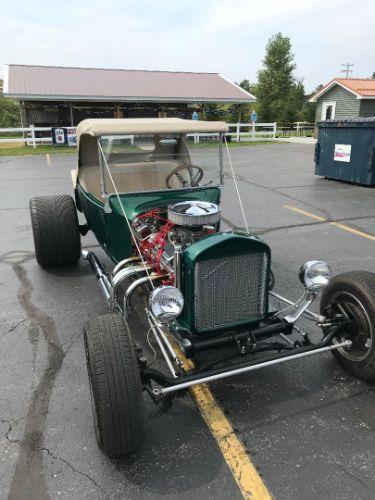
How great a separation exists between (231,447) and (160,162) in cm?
313

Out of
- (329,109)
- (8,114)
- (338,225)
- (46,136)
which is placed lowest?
(338,225)

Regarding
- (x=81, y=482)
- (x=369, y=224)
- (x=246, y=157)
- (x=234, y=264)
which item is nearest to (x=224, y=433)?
(x=81, y=482)

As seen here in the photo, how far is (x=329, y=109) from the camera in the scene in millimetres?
29719

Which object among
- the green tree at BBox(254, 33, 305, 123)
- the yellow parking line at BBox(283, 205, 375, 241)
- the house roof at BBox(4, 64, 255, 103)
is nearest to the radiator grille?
the yellow parking line at BBox(283, 205, 375, 241)

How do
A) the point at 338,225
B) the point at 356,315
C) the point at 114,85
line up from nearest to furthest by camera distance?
the point at 356,315, the point at 338,225, the point at 114,85

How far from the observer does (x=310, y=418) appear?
2.87 meters

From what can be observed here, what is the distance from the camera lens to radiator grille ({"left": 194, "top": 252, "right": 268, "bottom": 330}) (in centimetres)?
292

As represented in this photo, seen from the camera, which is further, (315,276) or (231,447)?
(315,276)

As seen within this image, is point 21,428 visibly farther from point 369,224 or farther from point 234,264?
point 369,224

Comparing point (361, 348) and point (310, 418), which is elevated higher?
point (361, 348)

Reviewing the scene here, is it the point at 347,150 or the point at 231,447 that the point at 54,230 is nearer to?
the point at 231,447

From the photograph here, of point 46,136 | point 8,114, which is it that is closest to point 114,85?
point 46,136

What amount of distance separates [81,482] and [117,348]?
75cm

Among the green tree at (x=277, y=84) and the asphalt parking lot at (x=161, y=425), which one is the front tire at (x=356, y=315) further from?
the green tree at (x=277, y=84)
